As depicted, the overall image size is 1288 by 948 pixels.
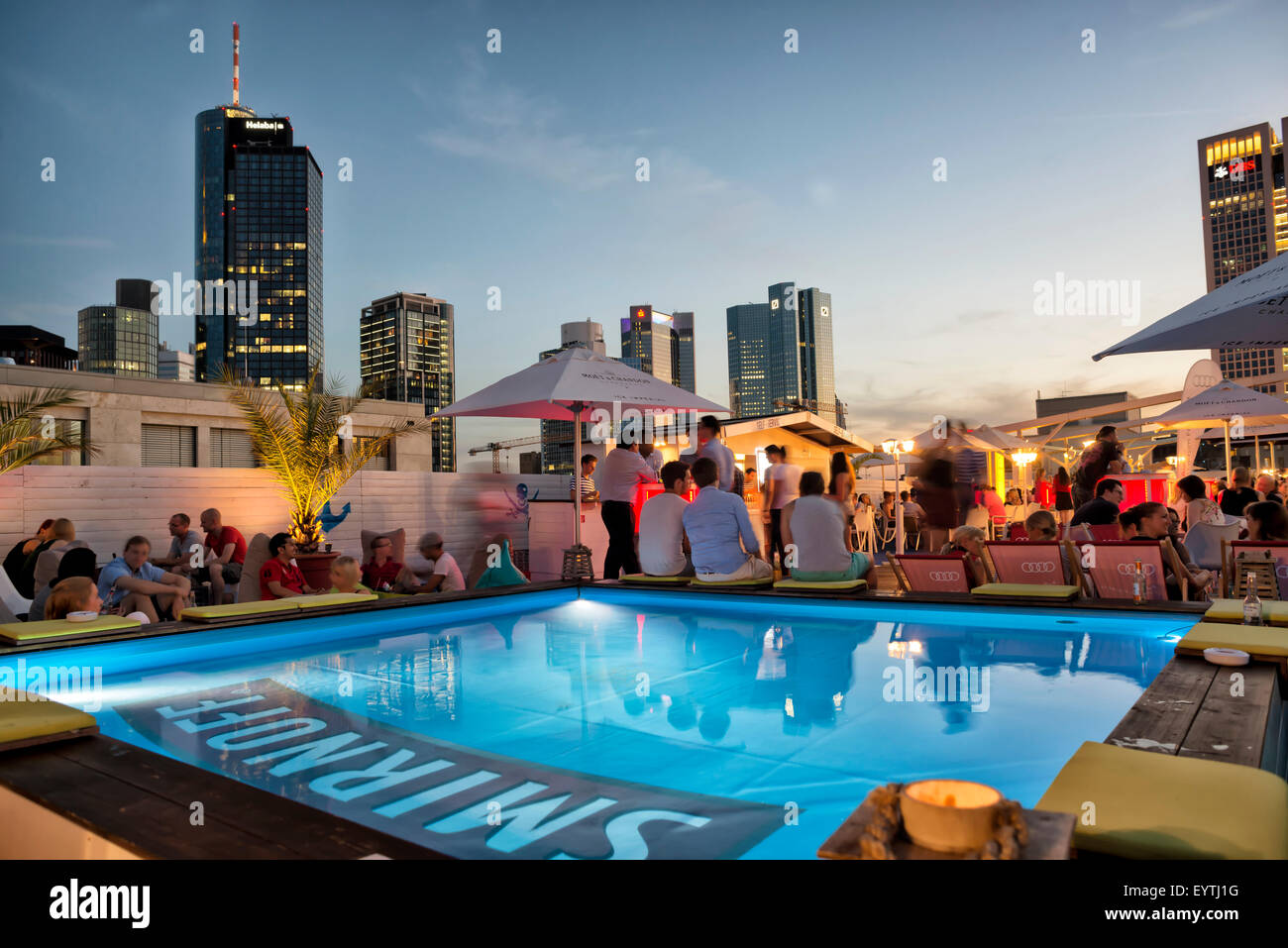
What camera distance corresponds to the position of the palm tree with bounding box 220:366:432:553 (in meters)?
9.49

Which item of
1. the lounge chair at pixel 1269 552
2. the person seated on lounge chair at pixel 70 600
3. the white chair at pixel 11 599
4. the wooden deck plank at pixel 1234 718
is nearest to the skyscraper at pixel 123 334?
the white chair at pixel 11 599

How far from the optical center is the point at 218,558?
8.05 metres

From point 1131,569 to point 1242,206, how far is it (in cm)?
13631

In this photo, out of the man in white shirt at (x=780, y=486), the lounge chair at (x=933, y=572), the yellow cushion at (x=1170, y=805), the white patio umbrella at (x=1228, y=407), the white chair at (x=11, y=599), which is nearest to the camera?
the yellow cushion at (x=1170, y=805)

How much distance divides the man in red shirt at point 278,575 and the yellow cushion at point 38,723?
3.73 m

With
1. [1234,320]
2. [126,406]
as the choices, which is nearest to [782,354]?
[126,406]

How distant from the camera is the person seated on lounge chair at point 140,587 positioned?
5297 mm

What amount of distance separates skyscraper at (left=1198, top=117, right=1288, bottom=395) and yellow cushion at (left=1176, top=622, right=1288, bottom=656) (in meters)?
96.0

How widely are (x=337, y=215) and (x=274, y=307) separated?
2267 cm

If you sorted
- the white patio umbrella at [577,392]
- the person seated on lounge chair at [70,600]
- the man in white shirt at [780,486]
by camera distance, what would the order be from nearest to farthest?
1. the person seated on lounge chair at [70,600]
2. the white patio umbrella at [577,392]
3. the man in white shirt at [780,486]

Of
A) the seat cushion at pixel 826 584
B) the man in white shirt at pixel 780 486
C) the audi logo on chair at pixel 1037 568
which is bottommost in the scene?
the seat cushion at pixel 826 584

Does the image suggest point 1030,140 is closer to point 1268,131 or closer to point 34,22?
point 34,22

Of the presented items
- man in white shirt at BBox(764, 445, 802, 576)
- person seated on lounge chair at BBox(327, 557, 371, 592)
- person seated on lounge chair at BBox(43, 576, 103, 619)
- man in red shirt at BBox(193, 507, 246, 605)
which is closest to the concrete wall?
man in red shirt at BBox(193, 507, 246, 605)

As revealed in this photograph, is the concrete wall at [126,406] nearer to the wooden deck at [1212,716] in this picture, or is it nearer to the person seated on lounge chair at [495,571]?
the person seated on lounge chair at [495,571]
